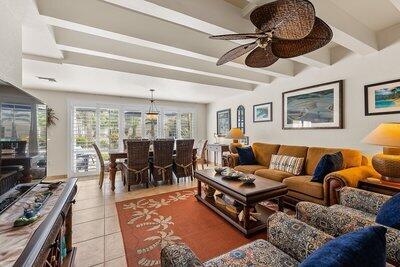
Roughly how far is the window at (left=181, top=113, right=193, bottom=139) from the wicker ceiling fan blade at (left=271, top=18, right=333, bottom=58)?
5344 millimetres

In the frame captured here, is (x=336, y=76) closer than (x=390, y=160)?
No

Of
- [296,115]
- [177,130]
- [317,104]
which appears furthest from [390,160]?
[177,130]

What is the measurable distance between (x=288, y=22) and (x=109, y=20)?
178 centimetres

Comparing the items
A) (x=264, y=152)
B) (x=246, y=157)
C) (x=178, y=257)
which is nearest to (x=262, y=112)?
(x=264, y=152)

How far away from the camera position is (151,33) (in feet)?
7.59

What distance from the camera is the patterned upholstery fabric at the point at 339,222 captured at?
1127 mm

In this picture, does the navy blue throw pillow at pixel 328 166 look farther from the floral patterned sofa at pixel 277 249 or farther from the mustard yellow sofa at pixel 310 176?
the floral patterned sofa at pixel 277 249

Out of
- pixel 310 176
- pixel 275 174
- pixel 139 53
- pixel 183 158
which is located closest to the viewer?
pixel 139 53

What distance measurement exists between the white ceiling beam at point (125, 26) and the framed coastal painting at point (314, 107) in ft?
6.44

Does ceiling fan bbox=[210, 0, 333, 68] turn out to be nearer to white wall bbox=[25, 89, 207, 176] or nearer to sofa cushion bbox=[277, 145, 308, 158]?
sofa cushion bbox=[277, 145, 308, 158]

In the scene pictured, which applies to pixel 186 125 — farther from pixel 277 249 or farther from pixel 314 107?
pixel 277 249

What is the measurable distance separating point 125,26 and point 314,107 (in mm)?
3348

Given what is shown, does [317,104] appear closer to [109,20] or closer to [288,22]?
[288,22]

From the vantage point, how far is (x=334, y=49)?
3.30 meters
